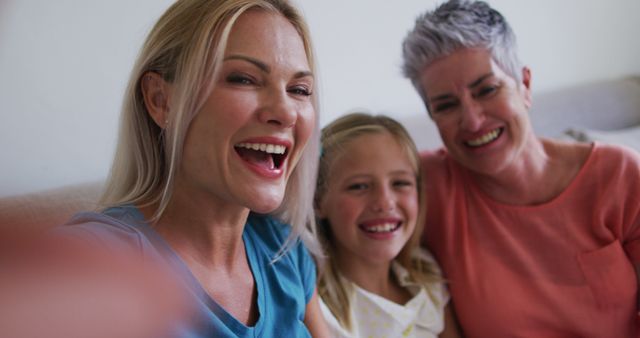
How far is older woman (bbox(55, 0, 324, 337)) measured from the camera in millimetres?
726

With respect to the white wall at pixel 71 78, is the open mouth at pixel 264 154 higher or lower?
lower

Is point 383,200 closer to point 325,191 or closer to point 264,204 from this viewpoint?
point 325,191

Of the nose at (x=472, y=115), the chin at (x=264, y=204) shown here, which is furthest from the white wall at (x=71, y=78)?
the chin at (x=264, y=204)

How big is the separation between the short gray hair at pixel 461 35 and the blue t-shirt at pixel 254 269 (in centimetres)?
48

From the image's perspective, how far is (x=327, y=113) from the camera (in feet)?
5.39

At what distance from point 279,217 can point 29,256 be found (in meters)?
0.84

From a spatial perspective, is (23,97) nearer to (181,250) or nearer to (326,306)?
(181,250)

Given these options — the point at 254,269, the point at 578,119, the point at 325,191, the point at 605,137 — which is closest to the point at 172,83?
the point at 254,269

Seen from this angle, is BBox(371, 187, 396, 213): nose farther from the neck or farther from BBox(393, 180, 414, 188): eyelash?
the neck

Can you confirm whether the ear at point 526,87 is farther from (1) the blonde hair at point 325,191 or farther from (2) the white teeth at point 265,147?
(2) the white teeth at point 265,147

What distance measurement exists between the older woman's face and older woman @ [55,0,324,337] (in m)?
0.40

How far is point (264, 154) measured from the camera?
80 centimetres

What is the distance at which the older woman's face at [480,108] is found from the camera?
1.14 meters

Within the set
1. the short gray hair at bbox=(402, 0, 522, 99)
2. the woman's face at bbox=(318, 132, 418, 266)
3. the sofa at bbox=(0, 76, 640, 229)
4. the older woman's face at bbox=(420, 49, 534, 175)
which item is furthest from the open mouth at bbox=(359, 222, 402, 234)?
the sofa at bbox=(0, 76, 640, 229)
